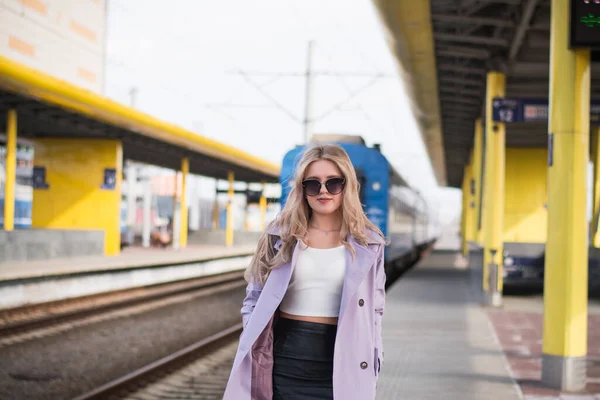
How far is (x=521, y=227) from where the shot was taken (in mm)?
17469

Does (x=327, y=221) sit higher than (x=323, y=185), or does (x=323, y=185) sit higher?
(x=323, y=185)

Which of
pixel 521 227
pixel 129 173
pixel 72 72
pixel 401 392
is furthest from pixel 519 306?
pixel 72 72

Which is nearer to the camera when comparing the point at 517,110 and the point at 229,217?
the point at 517,110

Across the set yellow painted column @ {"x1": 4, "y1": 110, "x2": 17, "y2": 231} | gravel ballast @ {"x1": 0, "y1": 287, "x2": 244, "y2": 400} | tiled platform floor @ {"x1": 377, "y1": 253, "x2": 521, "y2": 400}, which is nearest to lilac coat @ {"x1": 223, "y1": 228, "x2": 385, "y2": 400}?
tiled platform floor @ {"x1": 377, "y1": 253, "x2": 521, "y2": 400}

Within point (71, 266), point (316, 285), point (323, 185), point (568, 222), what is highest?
point (323, 185)

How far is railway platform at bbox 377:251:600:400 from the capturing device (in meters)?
6.06

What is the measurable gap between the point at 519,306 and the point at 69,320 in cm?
751

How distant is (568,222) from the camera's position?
6.17 metres

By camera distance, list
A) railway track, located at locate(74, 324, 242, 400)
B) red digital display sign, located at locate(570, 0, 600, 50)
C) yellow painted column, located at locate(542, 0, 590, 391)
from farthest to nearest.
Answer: railway track, located at locate(74, 324, 242, 400) < yellow painted column, located at locate(542, 0, 590, 391) < red digital display sign, located at locate(570, 0, 600, 50)

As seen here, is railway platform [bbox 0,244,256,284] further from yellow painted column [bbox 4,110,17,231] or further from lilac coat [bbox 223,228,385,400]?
lilac coat [bbox 223,228,385,400]

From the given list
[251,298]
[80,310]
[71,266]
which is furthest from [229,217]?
[251,298]

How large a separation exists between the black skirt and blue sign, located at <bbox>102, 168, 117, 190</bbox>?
17.4m

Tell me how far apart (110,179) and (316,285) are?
1754 centimetres

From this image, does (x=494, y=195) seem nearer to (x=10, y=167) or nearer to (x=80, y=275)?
(x=80, y=275)
